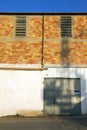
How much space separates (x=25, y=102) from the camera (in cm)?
2005

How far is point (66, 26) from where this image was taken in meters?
20.9

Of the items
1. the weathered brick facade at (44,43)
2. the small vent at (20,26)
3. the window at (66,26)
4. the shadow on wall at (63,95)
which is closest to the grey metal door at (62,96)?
the shadow on wall at (63,95)

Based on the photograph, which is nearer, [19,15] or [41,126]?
[41,126]

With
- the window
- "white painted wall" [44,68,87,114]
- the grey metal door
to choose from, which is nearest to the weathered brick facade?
the window

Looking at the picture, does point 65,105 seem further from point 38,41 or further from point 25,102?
point 38,41

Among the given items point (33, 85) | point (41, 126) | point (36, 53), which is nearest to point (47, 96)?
point (33, 85)

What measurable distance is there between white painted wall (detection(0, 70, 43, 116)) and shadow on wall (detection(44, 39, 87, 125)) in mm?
508

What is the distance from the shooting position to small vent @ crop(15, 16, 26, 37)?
20922mm

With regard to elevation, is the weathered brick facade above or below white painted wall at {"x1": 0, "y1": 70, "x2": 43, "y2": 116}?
above

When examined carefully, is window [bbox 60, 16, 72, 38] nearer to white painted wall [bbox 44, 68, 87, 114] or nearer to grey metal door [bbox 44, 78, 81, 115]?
white painted wall [bbox 44, 68, 87, 114]

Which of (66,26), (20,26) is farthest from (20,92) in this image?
(66,26)

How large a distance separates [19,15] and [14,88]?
486cm

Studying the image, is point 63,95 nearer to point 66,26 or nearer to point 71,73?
point 71,73

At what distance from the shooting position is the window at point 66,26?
818 inches
